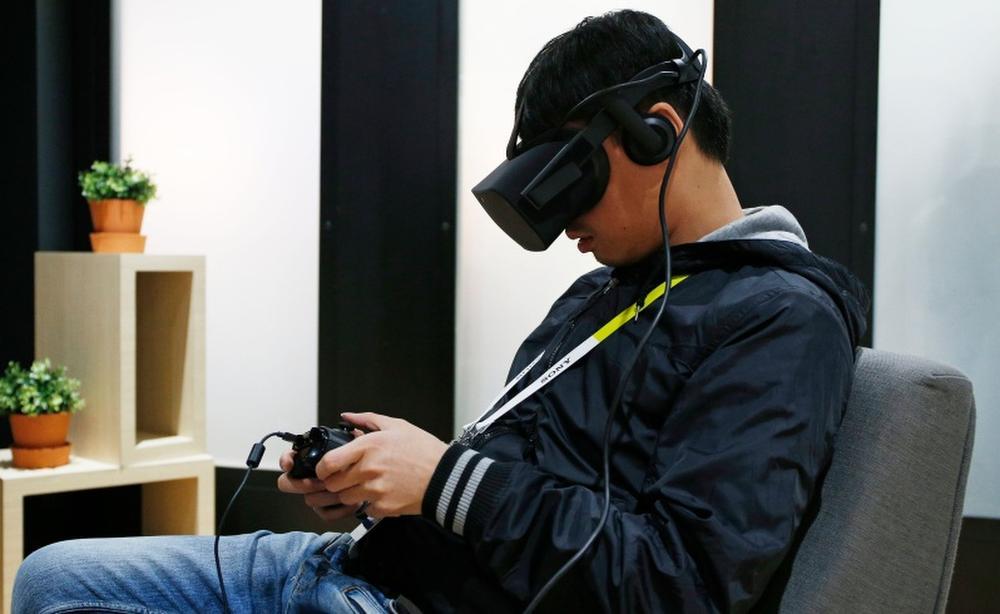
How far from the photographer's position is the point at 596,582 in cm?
92

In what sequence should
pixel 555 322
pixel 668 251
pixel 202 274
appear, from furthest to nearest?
pixel 202 274 → pixel 555 322 → pixel 668 251

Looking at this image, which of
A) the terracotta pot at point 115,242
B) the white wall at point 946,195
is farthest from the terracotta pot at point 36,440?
the white wall at point 946,195

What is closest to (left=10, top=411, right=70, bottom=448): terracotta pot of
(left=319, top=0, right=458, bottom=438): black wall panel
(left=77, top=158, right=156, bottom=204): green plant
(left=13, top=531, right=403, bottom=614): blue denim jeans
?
(left=77, top=158, right=156, bottom=204): green plant

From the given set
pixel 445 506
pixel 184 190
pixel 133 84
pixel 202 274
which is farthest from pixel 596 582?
pixel 133 84

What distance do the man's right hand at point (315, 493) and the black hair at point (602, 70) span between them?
1.55ft

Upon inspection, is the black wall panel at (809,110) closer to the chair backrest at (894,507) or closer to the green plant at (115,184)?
the chair backrest at (894,507)

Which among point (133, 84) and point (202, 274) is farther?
point (133, 84)

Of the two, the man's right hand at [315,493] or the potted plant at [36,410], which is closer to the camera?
the man's right hand at [315,493]

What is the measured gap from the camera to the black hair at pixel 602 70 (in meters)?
1.13

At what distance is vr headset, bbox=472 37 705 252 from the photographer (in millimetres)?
1102

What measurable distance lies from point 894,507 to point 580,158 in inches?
19.2

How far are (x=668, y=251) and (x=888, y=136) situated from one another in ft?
4.57

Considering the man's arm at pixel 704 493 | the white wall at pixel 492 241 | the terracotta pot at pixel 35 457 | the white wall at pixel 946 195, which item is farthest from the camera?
the white wall at pixel 492 241

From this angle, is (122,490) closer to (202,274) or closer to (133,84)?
(202,274)
